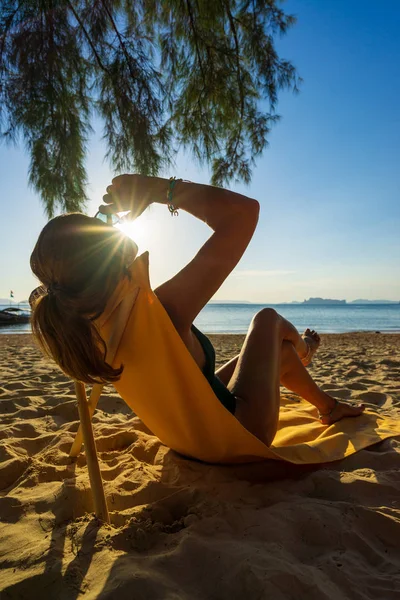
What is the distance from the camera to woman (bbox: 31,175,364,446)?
1.14 m

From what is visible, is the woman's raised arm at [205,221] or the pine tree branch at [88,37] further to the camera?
the pine tree branch at [88,37]

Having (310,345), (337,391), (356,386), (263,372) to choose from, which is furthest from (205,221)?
(356,386)

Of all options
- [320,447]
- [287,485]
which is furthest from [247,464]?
[320,447]

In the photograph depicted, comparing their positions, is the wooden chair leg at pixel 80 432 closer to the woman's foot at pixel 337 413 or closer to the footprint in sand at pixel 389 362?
the woman's foot at pixel 337 413

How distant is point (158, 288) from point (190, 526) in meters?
0.71

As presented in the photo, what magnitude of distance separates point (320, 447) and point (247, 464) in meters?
0.32

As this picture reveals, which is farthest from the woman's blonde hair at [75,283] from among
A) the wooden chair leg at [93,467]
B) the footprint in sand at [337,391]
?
the footprint in sand at [337,391]

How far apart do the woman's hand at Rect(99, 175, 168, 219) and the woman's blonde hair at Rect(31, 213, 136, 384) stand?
0.92ft

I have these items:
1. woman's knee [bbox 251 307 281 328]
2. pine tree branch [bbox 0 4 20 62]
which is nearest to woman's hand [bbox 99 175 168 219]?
woman's knee [bbox 251 307 281 328]

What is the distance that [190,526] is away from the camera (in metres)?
1.12

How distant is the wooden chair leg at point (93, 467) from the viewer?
116cm

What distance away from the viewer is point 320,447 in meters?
1.62

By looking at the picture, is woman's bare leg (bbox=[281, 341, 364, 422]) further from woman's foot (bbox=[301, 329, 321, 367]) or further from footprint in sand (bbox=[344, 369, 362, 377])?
footprint in sand (bbox=[344, 369, 362, 377])

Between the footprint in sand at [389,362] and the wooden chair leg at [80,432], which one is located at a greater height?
the wooden chair leg at [80,432]
